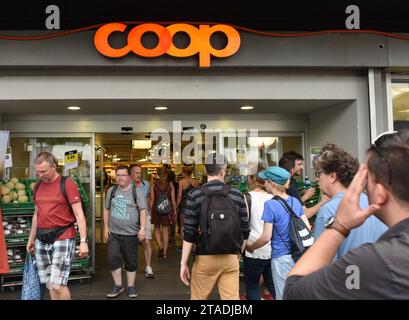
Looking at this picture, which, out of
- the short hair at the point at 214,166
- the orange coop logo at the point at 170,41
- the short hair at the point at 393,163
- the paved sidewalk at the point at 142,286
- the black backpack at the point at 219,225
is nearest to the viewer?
the short hair at the point at 393,163

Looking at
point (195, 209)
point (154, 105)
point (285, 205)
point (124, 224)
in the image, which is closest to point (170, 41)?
point (154, 105)

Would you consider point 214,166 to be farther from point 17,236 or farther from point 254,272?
point 17,236

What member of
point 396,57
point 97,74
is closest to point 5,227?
point 97,74

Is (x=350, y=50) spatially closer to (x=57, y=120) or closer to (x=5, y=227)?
(x=57, y=120)

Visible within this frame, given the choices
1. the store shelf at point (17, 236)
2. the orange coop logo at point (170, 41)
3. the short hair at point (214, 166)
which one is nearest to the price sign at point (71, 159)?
the store shelf at point (17, 236)

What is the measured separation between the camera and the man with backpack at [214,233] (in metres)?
3.53

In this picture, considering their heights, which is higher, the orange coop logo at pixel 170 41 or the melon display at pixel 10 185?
the orange coop logo at pixel 170 41

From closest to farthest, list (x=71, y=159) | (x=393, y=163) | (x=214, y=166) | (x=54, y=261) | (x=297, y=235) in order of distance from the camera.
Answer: (x=393, y=163) → (x=297, y=235) → (x=214, y=166) → (x=54, y=261) → (x=71, y=159)

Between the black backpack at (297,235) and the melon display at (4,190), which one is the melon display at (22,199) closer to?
the melon display at (4,190)

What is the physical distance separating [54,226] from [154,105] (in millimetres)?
2785

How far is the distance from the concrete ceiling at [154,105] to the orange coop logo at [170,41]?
0.79 meters

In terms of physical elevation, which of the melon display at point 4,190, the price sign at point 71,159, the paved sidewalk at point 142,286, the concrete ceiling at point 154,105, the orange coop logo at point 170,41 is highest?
the orange coop logo at point 170,41

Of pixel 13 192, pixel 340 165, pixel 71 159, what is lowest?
pixel 13 192

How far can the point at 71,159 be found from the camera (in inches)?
278
